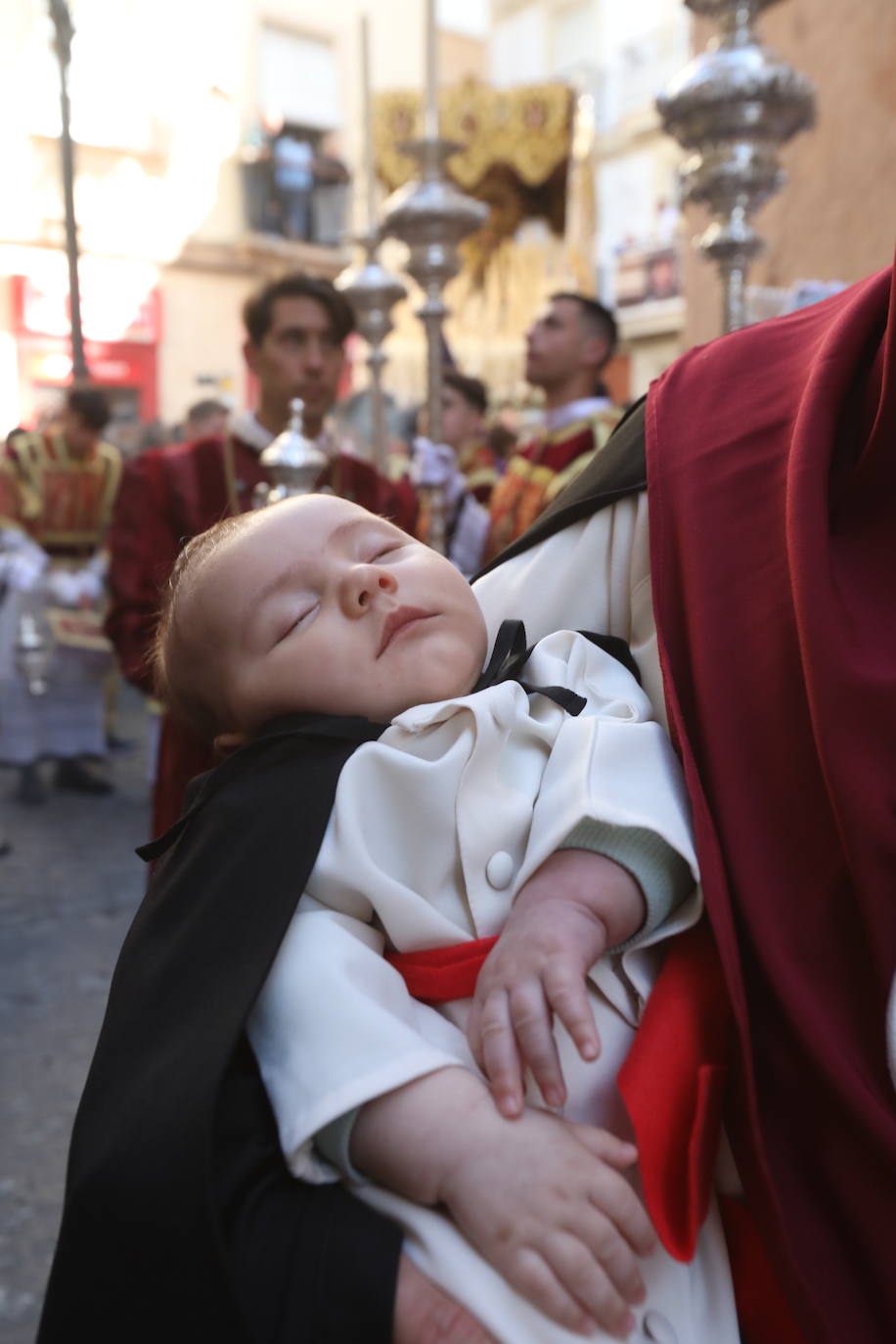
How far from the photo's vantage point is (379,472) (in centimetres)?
380

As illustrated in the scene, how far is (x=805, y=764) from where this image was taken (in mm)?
897

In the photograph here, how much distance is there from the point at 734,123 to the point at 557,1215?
1831mm

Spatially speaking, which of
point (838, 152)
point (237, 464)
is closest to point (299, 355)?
point (237, 464)

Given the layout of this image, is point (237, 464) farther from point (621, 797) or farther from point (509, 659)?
point (621, 797)

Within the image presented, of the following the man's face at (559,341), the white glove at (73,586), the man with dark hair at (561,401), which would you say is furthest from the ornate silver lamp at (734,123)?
the white glove at (73,586)

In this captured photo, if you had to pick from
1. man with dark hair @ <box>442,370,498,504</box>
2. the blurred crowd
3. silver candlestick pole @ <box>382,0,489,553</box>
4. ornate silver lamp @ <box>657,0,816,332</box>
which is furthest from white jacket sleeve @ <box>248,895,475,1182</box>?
man with dark hair @ <box>442,370,498,504</box>

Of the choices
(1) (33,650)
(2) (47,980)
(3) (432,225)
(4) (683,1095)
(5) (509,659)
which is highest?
(3) (432,225)

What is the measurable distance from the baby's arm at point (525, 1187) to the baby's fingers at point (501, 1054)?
15 millimetres

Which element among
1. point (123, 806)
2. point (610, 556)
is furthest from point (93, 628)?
point (610, 556)

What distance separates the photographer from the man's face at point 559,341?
4945mm

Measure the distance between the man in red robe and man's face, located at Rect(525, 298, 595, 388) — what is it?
153cm

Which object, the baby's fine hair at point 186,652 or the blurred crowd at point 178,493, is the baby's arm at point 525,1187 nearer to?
the baby's fine hair at point 186,652

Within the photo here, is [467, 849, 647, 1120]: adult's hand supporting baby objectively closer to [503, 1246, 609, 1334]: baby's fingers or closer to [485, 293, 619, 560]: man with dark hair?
[503, 1246, 609, 1334]: baby's fingers

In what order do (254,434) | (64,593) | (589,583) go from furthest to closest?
(64,593) < (254,434) < (589,583)
